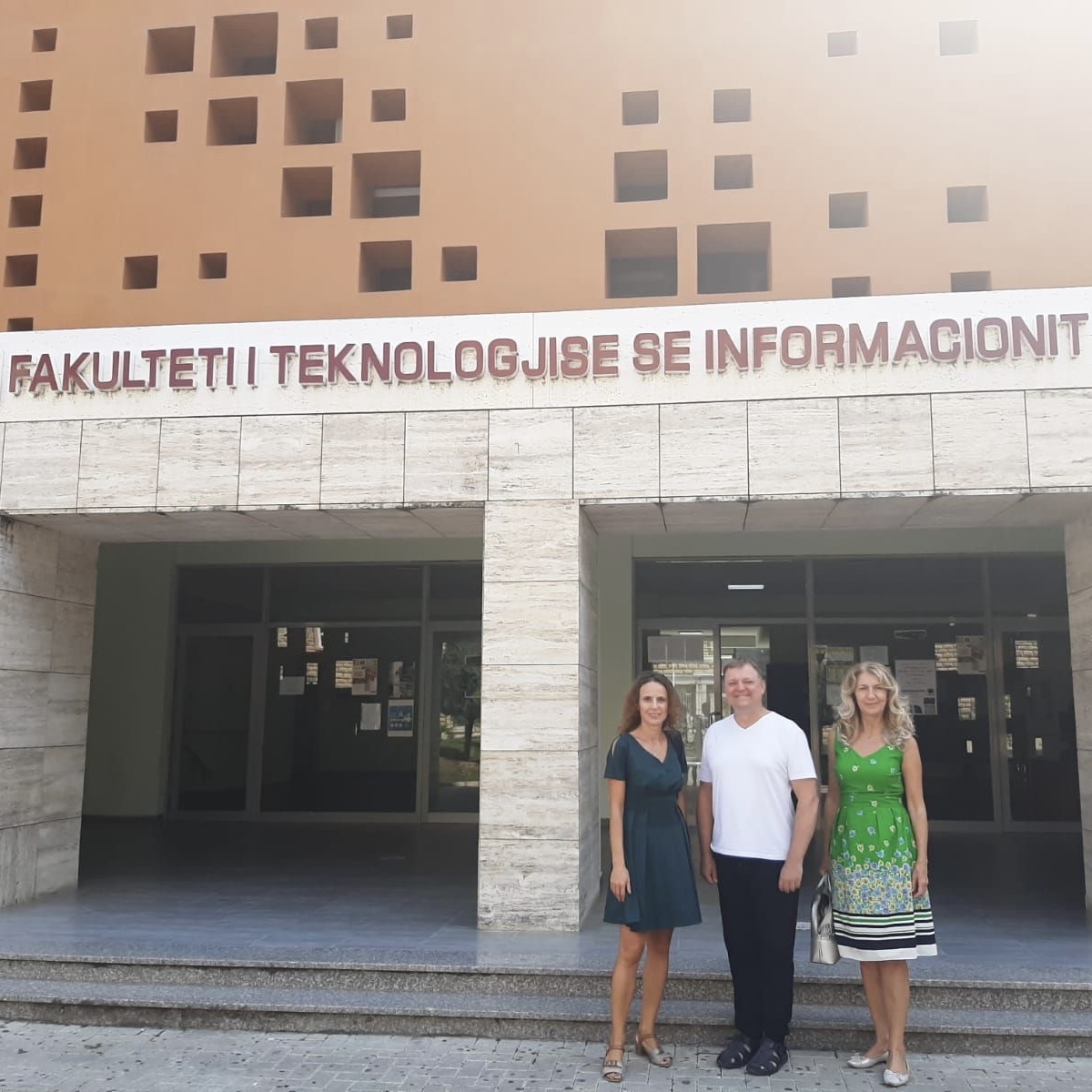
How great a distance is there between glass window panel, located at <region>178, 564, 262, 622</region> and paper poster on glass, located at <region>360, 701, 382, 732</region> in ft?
5.50

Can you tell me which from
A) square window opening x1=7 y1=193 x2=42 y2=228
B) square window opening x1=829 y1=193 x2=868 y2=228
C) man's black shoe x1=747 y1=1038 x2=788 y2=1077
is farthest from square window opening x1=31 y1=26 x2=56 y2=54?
man's black shoe x1=747 y1=1038 x2=788 y2=1077

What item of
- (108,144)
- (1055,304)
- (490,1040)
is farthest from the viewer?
(108,144)

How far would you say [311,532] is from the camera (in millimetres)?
8164

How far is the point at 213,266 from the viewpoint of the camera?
8656mm

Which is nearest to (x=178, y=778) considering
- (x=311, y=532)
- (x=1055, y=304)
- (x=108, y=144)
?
(x=311, y=532)

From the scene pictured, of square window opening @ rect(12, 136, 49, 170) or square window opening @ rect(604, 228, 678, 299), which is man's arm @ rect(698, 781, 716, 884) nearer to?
square window opening @ rect(604, 228, 678, 299)

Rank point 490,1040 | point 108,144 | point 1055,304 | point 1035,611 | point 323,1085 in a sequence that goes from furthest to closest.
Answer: point 1035,611 → point 108,144 → point 1055,304 → point 490,1040 → point 323,1085

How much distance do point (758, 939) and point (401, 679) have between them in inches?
321

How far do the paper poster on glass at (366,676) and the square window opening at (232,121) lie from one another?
231 inches

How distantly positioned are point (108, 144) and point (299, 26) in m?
1.83

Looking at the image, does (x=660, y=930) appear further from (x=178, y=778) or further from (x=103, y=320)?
(x=178, y=778)

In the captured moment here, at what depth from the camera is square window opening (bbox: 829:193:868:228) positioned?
8000mm

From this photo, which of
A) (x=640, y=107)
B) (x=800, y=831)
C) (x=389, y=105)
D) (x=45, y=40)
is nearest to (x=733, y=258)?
(x=640, y=107)

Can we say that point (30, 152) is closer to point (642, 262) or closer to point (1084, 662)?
point (642, 262)
